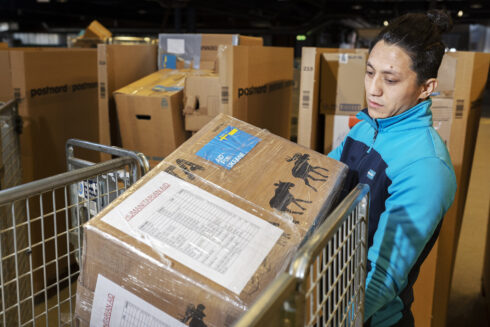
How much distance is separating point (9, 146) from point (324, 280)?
2.06m

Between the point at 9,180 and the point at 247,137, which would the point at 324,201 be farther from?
the point at 9,180

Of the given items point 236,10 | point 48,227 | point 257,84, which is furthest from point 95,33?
point 236,10

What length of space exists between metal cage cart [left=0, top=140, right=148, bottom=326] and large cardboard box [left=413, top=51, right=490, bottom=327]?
1467 millimetres

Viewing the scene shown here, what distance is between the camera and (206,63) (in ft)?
9.93

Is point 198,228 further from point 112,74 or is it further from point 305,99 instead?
point 112,74

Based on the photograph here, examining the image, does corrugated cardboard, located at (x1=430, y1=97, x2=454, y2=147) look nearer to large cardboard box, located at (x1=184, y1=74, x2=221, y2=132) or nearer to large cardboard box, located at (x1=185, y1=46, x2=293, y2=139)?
large cardboard box, located at (x1=185, y1=46, x2=293, y2=139)

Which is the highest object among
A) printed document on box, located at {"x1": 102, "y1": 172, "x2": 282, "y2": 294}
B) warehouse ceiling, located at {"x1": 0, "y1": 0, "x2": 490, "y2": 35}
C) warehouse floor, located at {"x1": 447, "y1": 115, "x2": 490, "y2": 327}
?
warehouse ceiling, located at {"x1": 0, "y1": 0, "x2": 490, "y2": 35}

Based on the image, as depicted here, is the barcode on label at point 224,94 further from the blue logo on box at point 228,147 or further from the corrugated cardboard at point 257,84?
the blue logo on box at point 228,147

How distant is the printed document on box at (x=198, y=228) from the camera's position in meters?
0.81

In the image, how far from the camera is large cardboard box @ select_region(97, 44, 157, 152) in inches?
101

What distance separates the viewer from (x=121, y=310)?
34.8 inches

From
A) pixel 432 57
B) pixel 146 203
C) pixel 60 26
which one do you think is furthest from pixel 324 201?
pixel 60 26

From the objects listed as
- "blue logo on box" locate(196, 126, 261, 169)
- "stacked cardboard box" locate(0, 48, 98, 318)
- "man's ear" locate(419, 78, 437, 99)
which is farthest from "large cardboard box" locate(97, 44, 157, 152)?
"man's ear" locate(419, 78, 437, 99)

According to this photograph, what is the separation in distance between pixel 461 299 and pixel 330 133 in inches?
58.3
